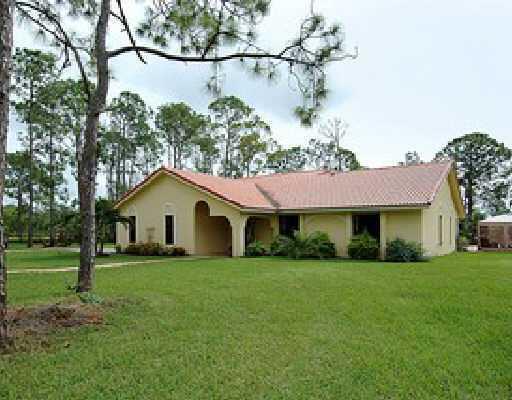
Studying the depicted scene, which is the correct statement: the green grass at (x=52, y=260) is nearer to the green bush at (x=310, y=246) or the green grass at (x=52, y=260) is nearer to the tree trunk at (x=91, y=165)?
the green bush at (x=310, y=246)

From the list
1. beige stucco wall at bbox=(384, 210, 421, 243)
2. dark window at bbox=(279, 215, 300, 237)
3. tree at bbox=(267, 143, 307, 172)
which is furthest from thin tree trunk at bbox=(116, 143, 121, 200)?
beige stucco wall at bbox=(384, 210, 421, 243)

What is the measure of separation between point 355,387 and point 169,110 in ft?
140

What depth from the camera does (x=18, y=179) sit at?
35812 mm

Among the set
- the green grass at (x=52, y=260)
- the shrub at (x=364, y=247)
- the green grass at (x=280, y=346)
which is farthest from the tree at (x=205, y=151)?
the green grass at (x=280, y=346)

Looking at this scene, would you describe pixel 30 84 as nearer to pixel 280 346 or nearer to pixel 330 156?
pixel 280 346

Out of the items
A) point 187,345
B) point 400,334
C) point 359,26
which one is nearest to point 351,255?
point 359,26

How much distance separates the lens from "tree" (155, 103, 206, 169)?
44719mm

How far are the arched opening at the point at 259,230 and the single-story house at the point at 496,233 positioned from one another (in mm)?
13922

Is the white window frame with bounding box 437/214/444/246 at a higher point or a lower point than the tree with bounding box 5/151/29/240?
lower

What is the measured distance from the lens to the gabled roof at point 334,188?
20.1 meters

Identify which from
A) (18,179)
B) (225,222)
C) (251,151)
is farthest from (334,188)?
(18,179)

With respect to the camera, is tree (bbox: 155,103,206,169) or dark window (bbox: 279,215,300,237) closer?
dark window (bbox: 279,215,300,237)

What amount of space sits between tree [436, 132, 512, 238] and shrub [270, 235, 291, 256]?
2975cm

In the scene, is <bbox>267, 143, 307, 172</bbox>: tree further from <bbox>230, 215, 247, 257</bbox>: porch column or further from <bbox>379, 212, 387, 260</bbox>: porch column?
<bbox>379, 212, 387, 260</bbox>: porch column
